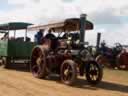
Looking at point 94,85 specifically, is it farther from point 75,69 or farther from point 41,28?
point 41,28

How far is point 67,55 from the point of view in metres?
12.3

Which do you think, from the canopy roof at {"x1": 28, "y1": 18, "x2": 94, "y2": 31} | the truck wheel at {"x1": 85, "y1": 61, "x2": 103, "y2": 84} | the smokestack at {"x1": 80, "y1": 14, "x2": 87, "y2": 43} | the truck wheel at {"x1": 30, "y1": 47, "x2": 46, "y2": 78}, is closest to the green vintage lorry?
the truck wheel at {"x1": 30, "y1": 47, "x2": 46, "y2": 78}

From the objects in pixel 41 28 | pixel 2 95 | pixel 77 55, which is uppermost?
pixel 41 28

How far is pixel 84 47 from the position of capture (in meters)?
12.3

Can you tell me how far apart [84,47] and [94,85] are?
1.40 m

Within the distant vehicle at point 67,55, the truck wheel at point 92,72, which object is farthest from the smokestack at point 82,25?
the truck wheel at point 92,72

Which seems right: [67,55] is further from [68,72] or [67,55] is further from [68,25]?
[68,25]

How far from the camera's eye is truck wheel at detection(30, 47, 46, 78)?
43.6 feet

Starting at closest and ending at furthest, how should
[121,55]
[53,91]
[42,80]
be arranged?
[53,91]
[42,80]
[121,55]

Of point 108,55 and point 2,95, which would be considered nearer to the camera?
point 2,95

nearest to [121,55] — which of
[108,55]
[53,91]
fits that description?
[108,55]

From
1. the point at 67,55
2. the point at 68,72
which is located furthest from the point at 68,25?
the point at 68,72

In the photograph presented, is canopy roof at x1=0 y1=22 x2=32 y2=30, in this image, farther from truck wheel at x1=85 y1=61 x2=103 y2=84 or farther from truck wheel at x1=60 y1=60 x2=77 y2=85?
truck wheel at x1=85 y1=61 x2=103 y2=84

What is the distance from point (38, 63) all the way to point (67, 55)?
71.8 inches
